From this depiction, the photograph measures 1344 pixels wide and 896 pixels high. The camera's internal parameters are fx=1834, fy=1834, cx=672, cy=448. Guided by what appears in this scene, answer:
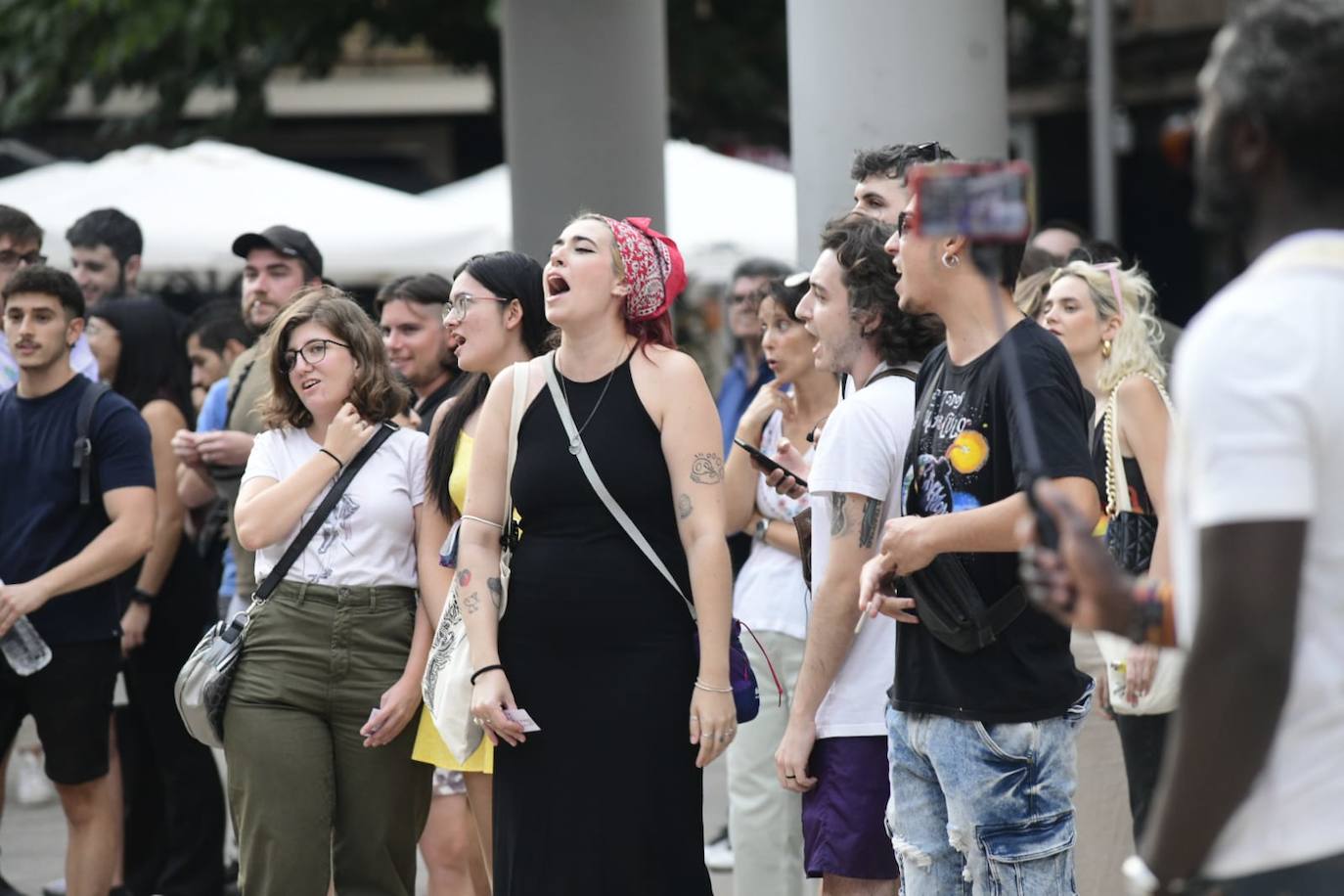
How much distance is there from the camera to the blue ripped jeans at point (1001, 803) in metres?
3.73

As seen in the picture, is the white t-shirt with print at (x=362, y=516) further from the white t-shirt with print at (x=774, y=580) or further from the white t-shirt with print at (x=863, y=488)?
the white t-shirt with print at (x=863, y=488)

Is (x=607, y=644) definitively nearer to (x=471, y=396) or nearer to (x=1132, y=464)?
(x=471, y=396)

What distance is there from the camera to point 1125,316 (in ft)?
17.1

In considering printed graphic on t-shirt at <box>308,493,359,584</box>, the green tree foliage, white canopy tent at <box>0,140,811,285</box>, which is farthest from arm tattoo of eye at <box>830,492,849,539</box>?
the green tree foliage

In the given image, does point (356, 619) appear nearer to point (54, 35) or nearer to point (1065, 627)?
point (1065, 627)

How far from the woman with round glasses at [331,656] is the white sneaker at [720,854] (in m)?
2.43

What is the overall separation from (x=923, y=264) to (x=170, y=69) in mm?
15075

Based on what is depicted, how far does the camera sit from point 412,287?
20.0ft

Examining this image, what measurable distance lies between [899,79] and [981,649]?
2.66m

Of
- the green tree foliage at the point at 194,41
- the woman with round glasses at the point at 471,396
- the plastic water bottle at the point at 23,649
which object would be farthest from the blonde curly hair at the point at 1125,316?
the green tree foliage at the point at 194,41

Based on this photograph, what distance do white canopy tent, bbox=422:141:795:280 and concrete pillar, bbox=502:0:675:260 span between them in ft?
13.3

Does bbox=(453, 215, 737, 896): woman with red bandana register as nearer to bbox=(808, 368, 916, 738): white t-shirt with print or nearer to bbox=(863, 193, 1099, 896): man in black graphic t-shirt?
bbox=(808, 368, 916, 738): white t-shirt with print

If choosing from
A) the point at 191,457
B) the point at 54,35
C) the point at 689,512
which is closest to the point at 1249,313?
the point at 689,512

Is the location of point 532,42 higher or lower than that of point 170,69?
lower
